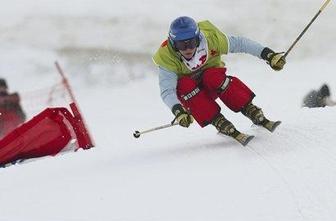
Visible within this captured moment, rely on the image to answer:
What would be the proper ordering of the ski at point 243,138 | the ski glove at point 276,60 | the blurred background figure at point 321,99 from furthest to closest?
the blurred background figure at point 321,99, the ski glove at point 276,60, the ski at point 243,138

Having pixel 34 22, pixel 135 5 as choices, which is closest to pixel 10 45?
pixel 34 22

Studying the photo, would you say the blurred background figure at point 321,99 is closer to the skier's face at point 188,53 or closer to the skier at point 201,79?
the skier at point 201,79

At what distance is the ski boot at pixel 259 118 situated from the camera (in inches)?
176

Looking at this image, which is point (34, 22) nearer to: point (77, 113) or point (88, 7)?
point (88, 7)

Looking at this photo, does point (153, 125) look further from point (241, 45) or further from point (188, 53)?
point (188, 53)

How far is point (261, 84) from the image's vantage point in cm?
843

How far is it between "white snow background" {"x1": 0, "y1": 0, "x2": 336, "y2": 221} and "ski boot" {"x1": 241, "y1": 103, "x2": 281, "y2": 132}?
2.9 inches

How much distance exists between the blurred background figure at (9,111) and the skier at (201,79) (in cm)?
286

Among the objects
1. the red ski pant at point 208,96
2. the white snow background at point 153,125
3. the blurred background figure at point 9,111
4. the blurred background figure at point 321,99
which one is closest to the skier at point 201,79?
the red ski pant at point 208,96

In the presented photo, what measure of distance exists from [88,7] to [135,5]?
0.69m

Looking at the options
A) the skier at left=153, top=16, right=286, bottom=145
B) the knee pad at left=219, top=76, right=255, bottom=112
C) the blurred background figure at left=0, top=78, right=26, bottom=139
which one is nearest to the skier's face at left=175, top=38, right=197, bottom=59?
the skier at left=153, top=16, right=286, bottom=145

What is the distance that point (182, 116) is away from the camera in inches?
173

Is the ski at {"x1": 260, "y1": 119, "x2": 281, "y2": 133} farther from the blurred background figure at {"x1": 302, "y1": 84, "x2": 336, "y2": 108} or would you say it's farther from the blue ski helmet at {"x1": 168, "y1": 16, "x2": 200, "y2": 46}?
the blurred background figure at {"x1": 302, "y1": 84, "x2": 336, "y2": 108}

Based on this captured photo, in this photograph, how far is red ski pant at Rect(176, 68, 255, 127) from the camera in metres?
4.51
